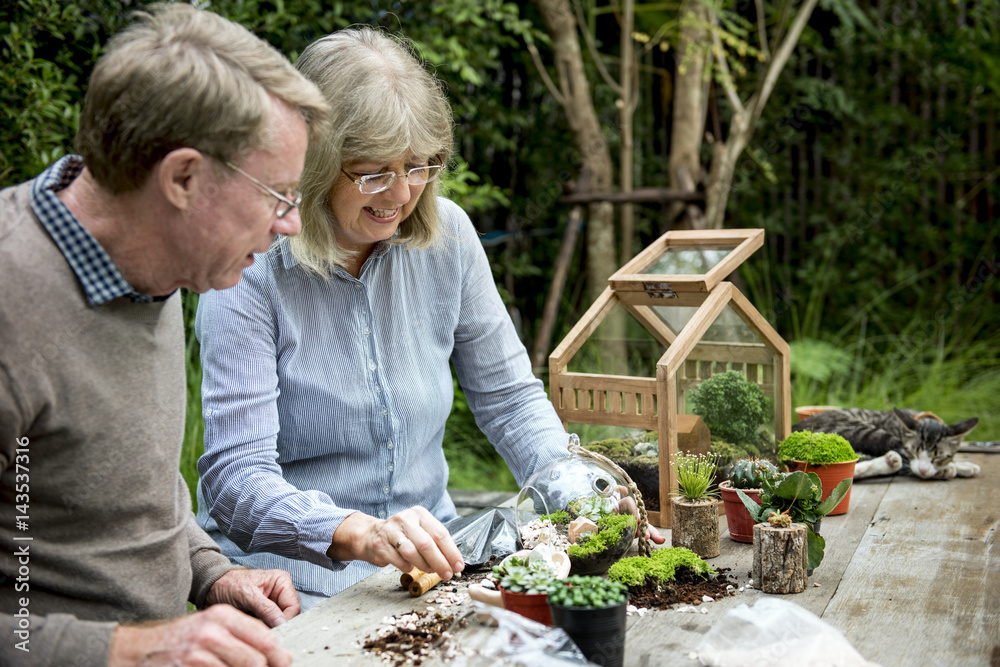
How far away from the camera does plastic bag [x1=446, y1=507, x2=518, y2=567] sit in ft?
5.62

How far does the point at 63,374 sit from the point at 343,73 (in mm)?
902

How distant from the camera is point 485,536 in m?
1.79

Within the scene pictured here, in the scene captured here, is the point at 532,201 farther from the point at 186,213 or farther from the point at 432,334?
the point at 186,213

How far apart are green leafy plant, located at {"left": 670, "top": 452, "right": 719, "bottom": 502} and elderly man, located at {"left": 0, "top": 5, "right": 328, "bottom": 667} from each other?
0.91 meters

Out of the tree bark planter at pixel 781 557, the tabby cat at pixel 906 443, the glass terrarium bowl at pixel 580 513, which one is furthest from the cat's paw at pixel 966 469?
the glass terrarium bowl at pixel 580 513

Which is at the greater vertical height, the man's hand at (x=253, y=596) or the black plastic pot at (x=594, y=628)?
the black plastic pot at (x=594, y=628)

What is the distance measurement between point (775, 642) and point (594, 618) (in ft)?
0.87

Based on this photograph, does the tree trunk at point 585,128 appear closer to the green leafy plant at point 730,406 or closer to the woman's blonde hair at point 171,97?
the green leafy plant at point 730,406

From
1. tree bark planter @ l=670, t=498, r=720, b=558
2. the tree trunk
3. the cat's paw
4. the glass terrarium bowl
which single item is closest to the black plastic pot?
the glass terrarium bowl

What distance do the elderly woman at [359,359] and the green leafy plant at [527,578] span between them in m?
0.16

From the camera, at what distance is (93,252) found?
1.23m

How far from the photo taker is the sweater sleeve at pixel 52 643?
1.10 metres

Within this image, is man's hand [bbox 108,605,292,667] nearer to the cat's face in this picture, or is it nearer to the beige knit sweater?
the beige knit sweater

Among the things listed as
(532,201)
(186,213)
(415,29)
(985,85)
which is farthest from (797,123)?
(186,213)
